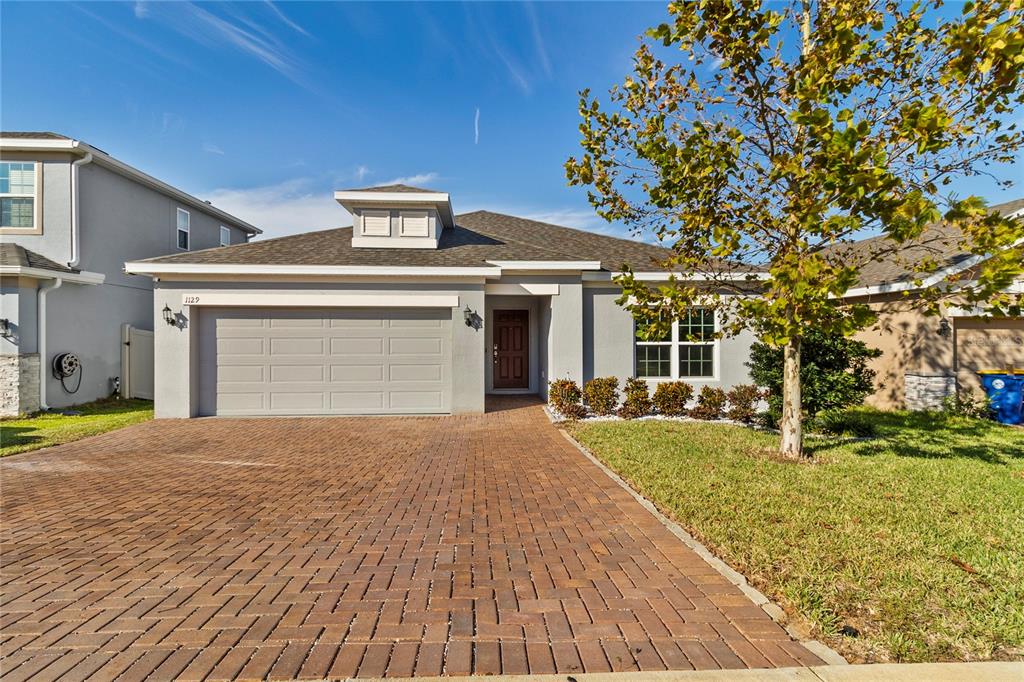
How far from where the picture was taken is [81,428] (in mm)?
9656

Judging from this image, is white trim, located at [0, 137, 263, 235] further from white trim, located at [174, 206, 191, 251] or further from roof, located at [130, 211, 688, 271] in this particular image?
roof, located at [130, 211, 688, 271]

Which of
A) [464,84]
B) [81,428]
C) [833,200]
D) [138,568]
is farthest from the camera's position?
[464,84]

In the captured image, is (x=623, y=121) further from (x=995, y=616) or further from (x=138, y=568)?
(x=138, y=568)

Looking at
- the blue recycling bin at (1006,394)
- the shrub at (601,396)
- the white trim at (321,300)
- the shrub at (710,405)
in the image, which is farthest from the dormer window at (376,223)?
the blue recycling bin at (1006,394)

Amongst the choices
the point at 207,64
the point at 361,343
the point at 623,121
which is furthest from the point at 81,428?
the point at 623,121

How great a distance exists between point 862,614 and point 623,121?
245 inches

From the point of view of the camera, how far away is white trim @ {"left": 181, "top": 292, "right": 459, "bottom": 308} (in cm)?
1099

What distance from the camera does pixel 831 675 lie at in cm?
255

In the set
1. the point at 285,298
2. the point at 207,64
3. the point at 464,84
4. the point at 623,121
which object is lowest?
the point at 285,298

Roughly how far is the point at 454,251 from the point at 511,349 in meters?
3.75

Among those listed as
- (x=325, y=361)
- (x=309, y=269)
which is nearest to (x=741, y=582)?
(x=325, y=361)

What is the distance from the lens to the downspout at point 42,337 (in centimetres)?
1173

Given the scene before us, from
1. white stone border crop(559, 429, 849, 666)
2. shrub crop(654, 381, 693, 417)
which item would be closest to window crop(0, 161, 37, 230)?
white stone border crop(559, 429, 849, 666)

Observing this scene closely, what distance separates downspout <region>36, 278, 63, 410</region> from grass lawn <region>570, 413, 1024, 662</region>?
13.6m
